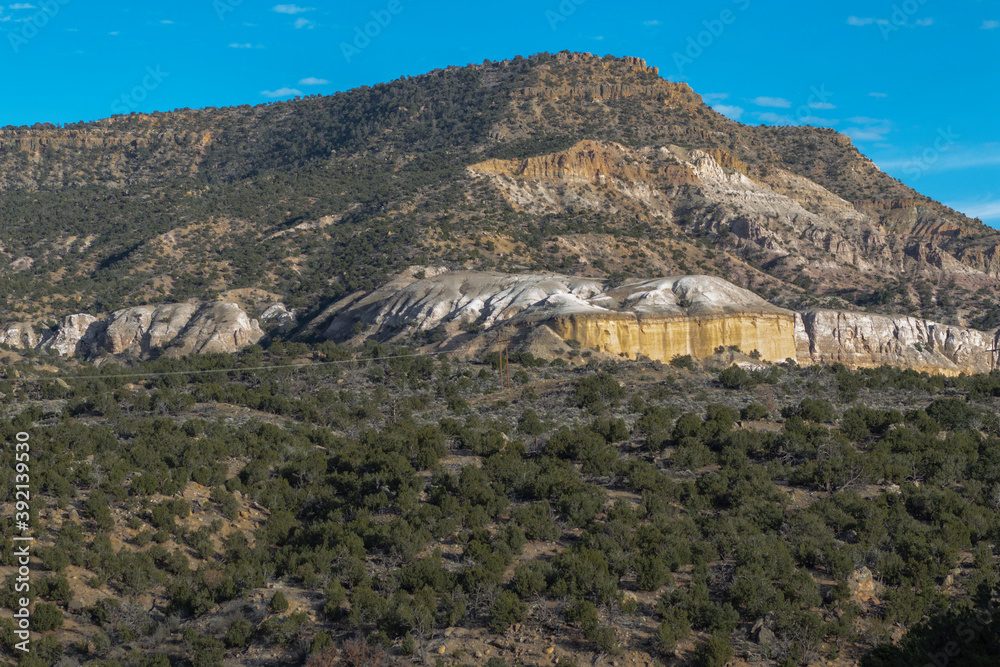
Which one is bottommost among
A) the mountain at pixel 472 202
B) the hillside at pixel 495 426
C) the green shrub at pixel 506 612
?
the green shrub at pixel 506 612

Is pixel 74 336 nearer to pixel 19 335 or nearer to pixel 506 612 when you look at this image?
pixel 19 335

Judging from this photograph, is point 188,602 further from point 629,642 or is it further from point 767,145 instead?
point 767,145

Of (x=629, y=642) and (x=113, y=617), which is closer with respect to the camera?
Answer: (x=629, y=642)

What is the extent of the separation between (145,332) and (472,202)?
4029 cm

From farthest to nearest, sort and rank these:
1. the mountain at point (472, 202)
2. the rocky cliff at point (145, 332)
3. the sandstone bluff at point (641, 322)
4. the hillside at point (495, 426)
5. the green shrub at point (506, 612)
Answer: the mountain at point (472, 202) → the rocky cliff at point (145, 332) → the sandstone bluff at point (641, 322) → the hillside at point (495, 426) → the green shrub at point (506, 612)

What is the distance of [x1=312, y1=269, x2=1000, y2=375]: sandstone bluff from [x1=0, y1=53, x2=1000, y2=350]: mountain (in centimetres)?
731

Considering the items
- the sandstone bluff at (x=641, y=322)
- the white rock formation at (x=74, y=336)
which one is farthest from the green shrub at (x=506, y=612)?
the white rock formation at (x=74, y=336)

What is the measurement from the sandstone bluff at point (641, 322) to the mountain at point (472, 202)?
7.31 metres

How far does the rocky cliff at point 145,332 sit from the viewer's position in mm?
69812

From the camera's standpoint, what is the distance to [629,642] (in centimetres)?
1831

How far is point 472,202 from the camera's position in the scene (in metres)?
97.2

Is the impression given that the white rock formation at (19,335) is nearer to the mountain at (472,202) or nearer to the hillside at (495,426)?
the hillside at (495,426)

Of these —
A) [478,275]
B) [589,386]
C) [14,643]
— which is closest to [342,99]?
[478,275]

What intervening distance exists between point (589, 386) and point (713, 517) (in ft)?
53.3
